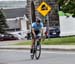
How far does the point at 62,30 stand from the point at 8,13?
28618 mm

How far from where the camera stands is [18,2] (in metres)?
88.4

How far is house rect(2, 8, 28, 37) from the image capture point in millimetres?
73375

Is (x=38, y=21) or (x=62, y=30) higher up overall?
(x=38, y=21)

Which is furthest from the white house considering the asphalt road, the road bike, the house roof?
the road bike

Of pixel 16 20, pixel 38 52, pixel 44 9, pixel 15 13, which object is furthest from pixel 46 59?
pixel 15 13

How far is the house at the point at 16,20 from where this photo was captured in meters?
73.4

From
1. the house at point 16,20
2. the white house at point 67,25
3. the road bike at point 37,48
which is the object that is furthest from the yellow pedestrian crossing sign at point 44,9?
the house at point 16,20

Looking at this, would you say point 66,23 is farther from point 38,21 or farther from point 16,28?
point 38,21

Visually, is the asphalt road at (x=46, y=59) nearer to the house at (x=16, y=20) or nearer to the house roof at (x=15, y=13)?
the house at (x=16, y=20)

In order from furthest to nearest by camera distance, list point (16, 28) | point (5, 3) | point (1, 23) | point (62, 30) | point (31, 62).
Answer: point (5, 3) → point (16, 28) → point (1, 23) → point (62, 30) → point (31, 62)

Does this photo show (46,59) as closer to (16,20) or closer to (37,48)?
(37,48)

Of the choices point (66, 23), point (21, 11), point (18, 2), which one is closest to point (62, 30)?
point (66, 23)

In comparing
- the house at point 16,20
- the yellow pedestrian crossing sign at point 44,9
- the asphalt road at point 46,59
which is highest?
the yellow pedestrian crossing sign at point 44,9

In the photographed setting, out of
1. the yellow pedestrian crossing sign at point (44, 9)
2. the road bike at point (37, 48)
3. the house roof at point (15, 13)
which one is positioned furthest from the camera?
the house roof at point (15, 13)
